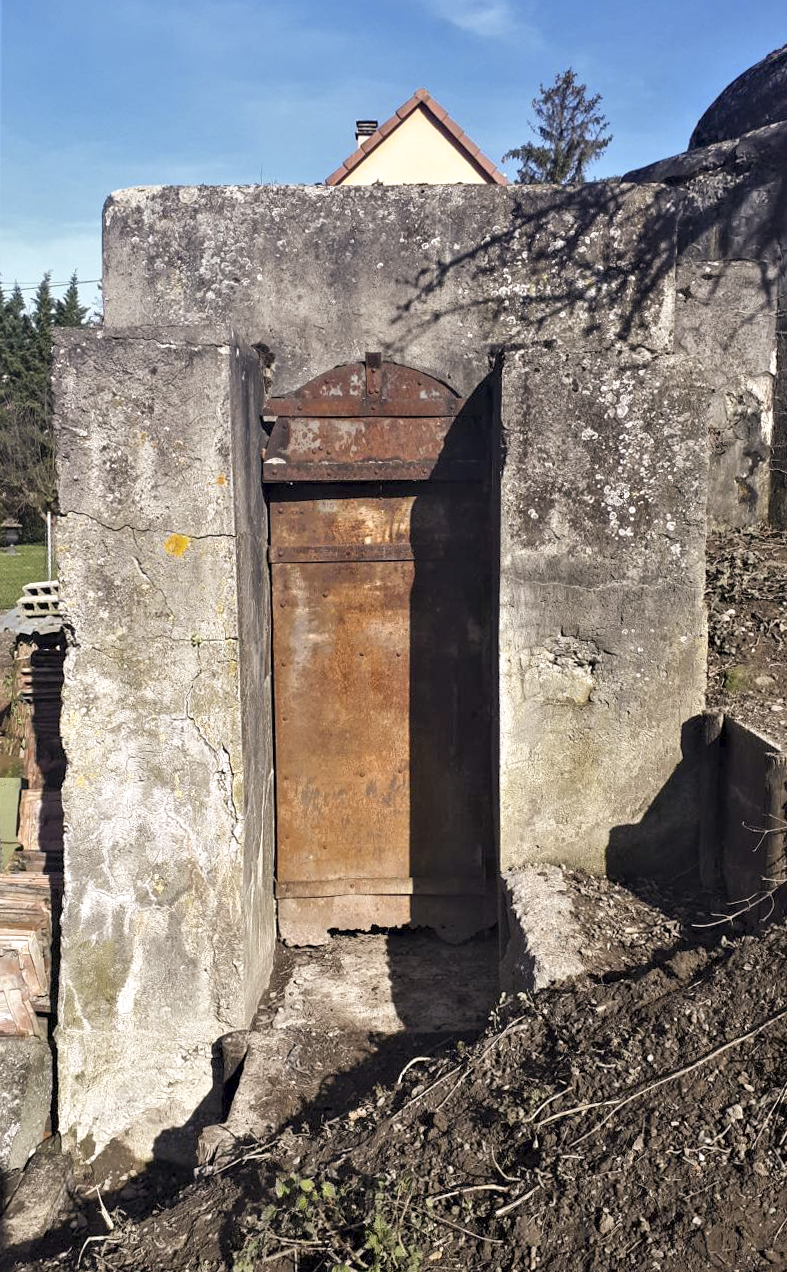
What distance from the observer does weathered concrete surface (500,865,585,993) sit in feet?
9.56

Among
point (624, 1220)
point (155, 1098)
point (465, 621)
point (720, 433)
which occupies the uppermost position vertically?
point (720, 433)

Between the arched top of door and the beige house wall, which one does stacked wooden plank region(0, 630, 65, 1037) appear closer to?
the arched top of door

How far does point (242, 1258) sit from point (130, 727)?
1.81 meters

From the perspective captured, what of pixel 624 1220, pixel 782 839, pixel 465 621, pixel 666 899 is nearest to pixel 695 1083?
pixel 624 1220

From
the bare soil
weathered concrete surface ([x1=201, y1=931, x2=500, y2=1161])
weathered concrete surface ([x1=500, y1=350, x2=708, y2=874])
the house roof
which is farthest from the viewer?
the house roof

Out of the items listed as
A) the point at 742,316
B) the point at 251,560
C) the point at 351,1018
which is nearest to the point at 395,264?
the point at 251,560

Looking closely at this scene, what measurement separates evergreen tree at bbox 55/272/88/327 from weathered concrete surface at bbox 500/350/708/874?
3651 centimetres

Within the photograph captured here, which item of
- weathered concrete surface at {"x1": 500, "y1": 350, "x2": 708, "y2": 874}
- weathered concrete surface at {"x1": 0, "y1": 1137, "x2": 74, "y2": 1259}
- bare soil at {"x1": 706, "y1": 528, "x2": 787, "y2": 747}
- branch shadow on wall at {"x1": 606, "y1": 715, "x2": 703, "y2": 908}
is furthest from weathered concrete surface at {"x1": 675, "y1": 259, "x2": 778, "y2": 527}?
weathered concrete surface at {"x1": 0, "y1": 1137, "x2": 74, "y2": 1259}

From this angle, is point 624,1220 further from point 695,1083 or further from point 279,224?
point 279,224

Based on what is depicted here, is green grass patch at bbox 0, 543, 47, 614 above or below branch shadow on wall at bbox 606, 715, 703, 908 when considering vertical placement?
above

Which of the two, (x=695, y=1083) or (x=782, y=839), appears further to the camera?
(x=782, y=839)

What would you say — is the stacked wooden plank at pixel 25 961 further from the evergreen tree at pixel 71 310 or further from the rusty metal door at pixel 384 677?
the evergreen tree at pixel 71 310

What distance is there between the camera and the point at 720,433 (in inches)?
189

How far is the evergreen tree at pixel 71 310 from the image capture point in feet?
121
